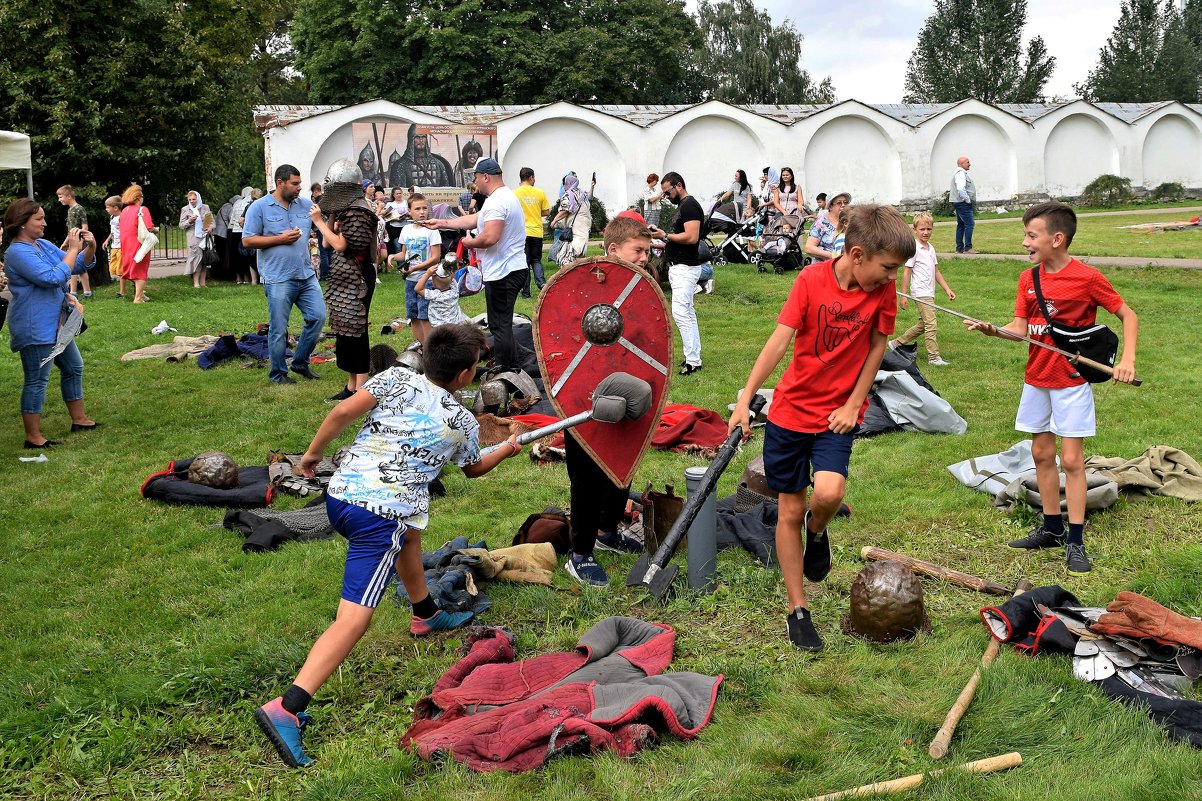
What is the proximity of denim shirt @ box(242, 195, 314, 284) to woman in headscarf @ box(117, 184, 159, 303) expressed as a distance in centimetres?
772

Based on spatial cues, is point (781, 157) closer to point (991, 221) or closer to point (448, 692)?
point (991, 221)

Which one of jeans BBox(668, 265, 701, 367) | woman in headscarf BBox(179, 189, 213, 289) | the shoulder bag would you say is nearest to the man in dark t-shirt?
jeans BBox(668, 265, 701, 367)

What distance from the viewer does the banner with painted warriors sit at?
2919 cm

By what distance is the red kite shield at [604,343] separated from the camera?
507 cm

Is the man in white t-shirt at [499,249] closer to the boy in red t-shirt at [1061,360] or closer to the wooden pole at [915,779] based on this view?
the boy in red t-shirt at [1061,360]

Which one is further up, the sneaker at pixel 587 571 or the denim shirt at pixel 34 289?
the denim shirt at pixel 34 289

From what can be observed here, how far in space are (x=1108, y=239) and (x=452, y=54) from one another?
25443 millimetres

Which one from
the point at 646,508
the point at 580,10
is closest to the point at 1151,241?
the point at 646,508

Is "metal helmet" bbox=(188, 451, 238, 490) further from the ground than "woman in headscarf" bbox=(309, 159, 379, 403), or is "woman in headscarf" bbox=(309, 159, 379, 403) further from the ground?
"woman in headscarf" bbox=(309, 159, 379, 403)

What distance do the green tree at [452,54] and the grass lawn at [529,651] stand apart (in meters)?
33.5

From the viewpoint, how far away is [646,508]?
223 inches

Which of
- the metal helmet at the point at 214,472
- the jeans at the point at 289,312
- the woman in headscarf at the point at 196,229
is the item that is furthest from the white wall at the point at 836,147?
the metal helmet at the point at 214,472

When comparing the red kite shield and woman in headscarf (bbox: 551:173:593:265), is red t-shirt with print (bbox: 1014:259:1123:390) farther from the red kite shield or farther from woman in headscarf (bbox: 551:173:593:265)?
woman in headscarf (bbox: 551:173:593:265)

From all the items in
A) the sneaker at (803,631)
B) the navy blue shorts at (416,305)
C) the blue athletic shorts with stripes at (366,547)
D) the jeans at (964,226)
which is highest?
the jeans at (964,226)
